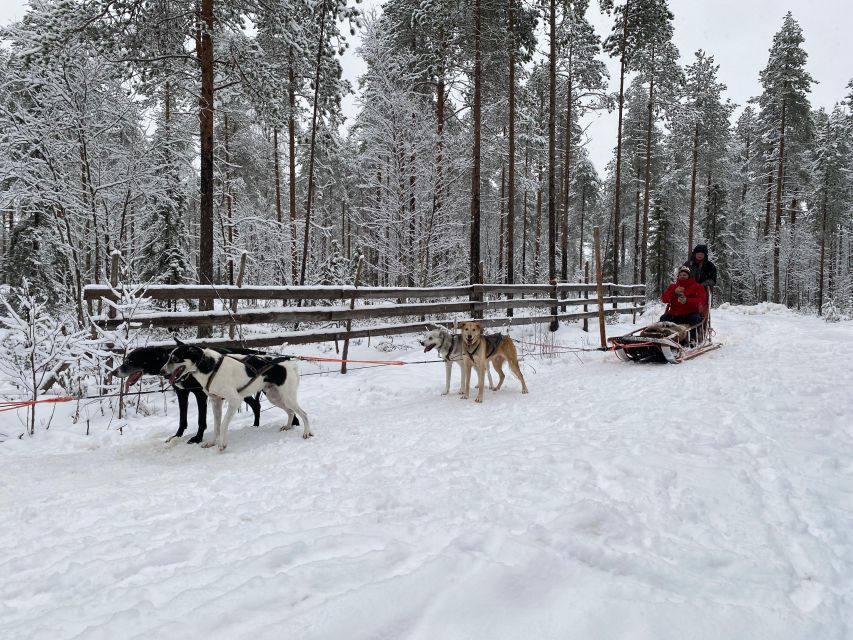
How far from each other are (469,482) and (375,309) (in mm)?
5842

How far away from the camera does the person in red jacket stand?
8.58m

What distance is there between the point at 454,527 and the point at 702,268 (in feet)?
31.2

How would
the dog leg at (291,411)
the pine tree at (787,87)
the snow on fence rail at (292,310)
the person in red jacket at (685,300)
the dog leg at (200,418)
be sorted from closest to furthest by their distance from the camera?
the dog leg at (200,418), the dog leg at (291,411), the snow on fence rail at (292,310), the person in red jacket at (685,300), the pine tree at (787,87)

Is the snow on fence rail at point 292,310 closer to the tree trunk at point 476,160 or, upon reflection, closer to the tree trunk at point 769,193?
the tree trunk at point 476,160

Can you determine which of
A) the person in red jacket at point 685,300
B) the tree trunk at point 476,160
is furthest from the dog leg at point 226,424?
the tree trunk at point 476,160

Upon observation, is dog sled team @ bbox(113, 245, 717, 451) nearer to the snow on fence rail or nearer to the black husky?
the black husky

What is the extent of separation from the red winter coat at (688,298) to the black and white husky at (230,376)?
24.9 feet

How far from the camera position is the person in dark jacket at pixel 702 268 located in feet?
30.4

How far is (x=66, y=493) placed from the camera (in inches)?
118

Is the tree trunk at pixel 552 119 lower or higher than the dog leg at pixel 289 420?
higher

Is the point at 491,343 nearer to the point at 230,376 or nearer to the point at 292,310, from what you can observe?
the point at 292,310

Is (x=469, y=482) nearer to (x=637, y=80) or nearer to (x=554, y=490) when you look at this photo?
(x=554, y=490)

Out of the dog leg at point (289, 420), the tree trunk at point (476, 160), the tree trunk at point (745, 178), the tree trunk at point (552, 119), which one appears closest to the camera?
the dog leg at point (289, 420)

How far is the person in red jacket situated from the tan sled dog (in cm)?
439
